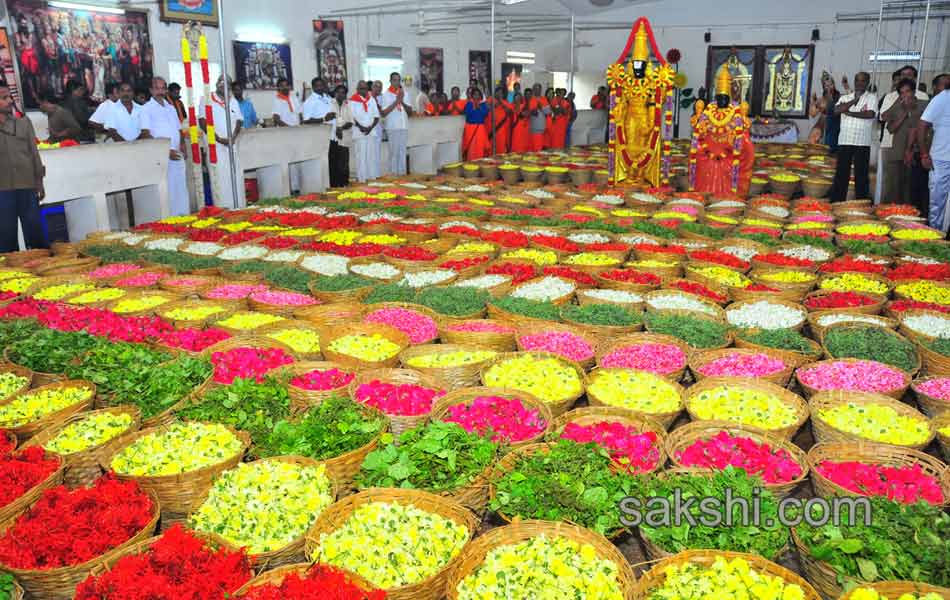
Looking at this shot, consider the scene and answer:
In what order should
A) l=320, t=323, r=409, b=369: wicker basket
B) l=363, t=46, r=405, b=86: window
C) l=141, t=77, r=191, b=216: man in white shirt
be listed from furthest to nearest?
1. l=363, t=46, r=405, b=86: window
2. l=141, t=77, r=191, b=216: man in white shirt
3. l=320, t=323, r=409, b=369: wicker basket

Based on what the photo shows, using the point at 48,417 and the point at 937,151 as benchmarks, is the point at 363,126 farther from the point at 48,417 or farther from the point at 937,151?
the point at 48,417

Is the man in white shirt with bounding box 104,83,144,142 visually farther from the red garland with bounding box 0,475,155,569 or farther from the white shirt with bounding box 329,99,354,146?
the red garland with bounding box 0,475,155,569

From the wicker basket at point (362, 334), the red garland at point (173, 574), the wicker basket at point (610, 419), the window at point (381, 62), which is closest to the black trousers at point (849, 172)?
the wicker basket at point (362, 334)

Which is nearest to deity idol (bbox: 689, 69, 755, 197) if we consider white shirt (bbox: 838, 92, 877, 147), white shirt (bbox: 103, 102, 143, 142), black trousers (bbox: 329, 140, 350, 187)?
white shirt (bbox: 838, 92, 877, 147)

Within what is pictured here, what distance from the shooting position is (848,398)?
3688 millimetres

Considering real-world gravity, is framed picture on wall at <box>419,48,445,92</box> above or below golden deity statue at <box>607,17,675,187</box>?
above

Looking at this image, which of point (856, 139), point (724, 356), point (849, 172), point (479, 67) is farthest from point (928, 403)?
point (479, 67)

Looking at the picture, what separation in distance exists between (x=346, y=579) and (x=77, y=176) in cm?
695

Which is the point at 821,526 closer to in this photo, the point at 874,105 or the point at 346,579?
the point at 346,579

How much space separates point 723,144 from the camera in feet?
32.0

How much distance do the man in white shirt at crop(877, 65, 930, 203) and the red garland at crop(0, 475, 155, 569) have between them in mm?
10021

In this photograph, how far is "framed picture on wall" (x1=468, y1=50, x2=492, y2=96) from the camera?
20.7 metres

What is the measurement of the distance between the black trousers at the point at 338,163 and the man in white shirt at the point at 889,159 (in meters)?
8.26

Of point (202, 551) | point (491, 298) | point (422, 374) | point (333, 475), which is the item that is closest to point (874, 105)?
point (491, 298)
